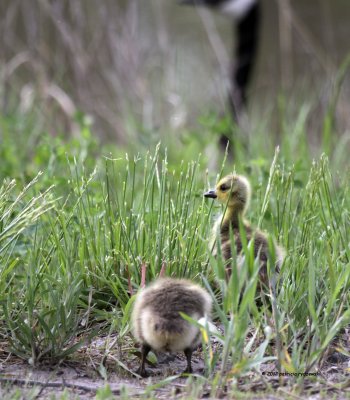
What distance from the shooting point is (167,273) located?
3.67 metres

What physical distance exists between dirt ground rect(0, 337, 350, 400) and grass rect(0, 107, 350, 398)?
0.04 m

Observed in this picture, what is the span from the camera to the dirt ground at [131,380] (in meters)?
2.88

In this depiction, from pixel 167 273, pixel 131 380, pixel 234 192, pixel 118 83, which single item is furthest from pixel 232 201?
pixel 118 83

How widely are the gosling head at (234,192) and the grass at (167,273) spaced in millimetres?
95

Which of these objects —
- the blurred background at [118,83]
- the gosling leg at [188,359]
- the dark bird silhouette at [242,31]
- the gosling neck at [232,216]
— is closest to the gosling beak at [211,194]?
the gosling neck at [232,216]

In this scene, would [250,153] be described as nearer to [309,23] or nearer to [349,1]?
[309,23]

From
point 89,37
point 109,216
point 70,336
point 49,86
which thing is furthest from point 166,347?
point 89,37

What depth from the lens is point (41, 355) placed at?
3.22 meters

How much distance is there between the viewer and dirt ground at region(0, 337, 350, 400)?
113 inches

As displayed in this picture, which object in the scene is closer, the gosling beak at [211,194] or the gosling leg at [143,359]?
the gosling leg at [143,359]

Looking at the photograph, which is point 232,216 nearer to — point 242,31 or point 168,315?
point 168,315

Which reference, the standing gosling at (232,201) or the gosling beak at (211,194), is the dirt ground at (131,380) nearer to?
the standing gosling at (232,201)

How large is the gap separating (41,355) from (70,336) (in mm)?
158

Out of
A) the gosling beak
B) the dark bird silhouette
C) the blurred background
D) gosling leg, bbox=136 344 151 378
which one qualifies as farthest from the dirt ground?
the dark bird silhouette
